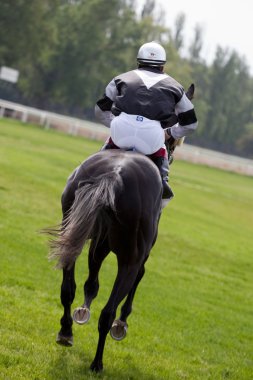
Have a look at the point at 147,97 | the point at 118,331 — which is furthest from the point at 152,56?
the point at 118,331

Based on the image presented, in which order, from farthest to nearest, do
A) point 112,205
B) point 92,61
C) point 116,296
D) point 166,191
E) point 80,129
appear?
point 92,61 < point 80,129 < point 166,191 < point 116,296 < point 112,205

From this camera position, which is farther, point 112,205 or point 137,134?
point 137,134

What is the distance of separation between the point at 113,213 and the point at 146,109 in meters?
1.25

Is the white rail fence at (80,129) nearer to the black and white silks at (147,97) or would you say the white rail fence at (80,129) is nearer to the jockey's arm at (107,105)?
A: the jockey's arm at (107,105)

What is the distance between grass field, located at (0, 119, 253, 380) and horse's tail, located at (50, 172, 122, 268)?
3.16ft

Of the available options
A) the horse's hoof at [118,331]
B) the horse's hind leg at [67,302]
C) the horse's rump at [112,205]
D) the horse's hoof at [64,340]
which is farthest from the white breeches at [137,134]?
the horse's hoof at [64,340]

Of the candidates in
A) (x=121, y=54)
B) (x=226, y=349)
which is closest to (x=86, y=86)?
(x=121, y=54)

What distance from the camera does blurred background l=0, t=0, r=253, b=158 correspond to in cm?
7081

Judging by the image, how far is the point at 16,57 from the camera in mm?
71688

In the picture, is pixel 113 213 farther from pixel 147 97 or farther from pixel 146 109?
pixel 147 97

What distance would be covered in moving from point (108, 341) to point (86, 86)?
259 ft

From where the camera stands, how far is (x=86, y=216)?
18.9ft

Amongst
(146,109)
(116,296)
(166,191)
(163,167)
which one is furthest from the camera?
(166,191)

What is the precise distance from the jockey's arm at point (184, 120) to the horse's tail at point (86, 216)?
58.2 inches
